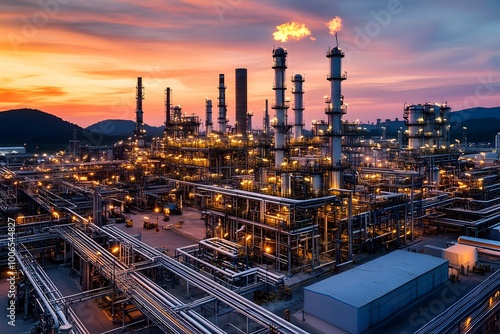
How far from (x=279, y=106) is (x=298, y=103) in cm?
1120

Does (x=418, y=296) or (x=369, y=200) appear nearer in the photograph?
Result: (x=418, y=296)

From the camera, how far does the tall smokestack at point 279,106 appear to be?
31.5m

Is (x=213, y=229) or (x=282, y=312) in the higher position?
(x=213, y=229)

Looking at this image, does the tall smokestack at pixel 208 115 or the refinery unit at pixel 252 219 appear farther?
the tall smokestack at pixel 208 115

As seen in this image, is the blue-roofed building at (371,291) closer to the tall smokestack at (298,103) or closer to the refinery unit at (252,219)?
the refinery unit at (252,219)

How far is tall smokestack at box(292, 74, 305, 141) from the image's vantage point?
41438mm

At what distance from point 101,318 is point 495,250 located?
2296cm

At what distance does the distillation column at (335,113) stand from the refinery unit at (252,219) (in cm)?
8

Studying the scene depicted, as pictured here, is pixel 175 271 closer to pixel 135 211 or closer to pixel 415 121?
pixel 135 211

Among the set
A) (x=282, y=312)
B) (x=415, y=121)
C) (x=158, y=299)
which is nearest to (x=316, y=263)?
(x=282, y=312)

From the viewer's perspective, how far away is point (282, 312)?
17.2 meters

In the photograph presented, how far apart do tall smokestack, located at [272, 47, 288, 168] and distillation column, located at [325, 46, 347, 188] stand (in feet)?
14.3

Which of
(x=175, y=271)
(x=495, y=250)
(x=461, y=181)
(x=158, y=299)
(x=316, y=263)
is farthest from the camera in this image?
(x=461, y=181)

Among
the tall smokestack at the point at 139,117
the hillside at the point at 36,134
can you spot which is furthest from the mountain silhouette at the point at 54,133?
the tall smokestack at the point at 139,117
